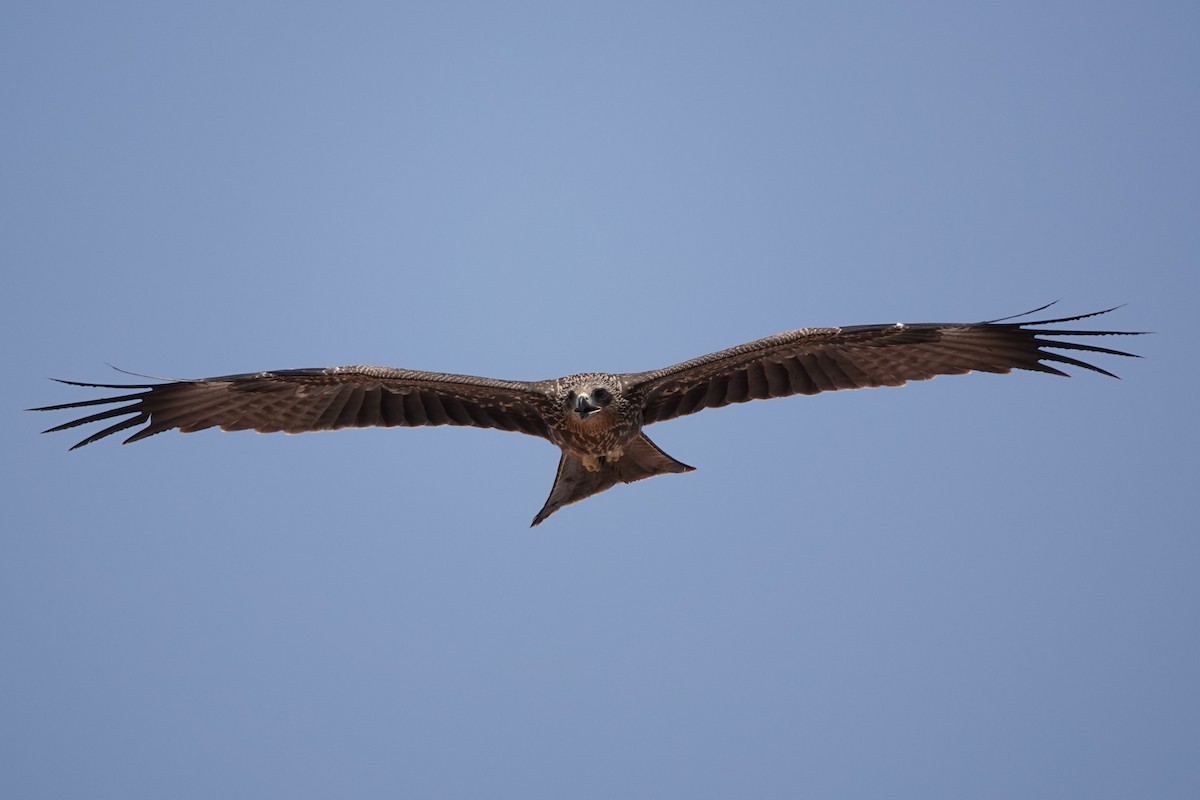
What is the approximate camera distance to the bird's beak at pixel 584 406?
37.2 ft

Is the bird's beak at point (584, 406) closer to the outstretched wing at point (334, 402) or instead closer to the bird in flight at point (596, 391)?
the bird in flight at point (596, 391)

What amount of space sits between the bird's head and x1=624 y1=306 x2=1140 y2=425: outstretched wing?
1.01ft

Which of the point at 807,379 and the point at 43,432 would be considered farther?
the point at 807,379

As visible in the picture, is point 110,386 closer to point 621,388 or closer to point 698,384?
point 621,388

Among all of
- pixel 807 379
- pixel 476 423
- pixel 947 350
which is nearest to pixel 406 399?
pixel 476 423

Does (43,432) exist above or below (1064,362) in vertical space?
below

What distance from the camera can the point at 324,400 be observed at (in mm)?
12711

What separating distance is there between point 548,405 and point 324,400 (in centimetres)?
234

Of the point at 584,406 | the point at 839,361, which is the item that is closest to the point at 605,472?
the point at 584,406

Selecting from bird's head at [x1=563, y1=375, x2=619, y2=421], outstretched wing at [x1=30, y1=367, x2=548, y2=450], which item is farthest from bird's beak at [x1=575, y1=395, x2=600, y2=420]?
outstretched wing at [x1=30, y1=367, x2=548, y2=450]

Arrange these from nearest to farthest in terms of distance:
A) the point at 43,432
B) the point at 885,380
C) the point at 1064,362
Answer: the point at 43,432
the point at 1064,362
the point at 885,380

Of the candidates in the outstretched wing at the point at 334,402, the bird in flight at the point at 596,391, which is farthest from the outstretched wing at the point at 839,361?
the outstretched wing at the point at 334,402

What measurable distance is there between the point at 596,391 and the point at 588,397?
10 centimetres

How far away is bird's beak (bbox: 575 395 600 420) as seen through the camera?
11.3 metres
